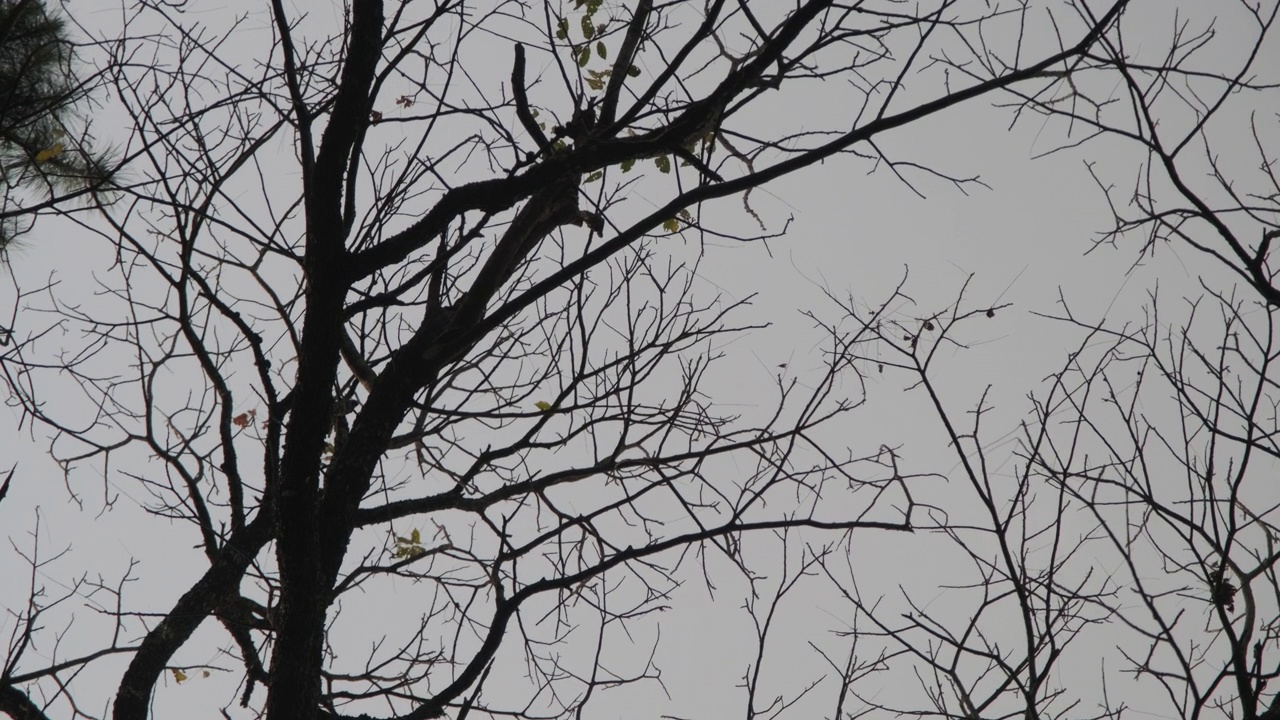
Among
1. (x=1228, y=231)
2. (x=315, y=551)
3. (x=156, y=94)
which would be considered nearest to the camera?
(x=1228, y=231)

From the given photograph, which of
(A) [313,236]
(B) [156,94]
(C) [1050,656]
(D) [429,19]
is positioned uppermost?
(B) [156,94]

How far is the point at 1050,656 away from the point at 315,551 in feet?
7.07

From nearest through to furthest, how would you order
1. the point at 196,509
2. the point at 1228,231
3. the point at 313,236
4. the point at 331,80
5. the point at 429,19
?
the point at 1228,231 < the point at 313,236 < the point at 429,19 < the point at 331,80 < the point at 196,509

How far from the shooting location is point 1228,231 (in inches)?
87.7

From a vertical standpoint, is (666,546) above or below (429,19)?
below

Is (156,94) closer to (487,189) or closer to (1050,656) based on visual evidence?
(487,189)

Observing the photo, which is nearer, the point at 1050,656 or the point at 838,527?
the point at 1050,656

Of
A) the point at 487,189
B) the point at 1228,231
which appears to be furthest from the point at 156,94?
the point at 1228,231

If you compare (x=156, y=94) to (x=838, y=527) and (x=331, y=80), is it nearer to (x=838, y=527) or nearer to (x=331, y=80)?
(x=331, y=80)

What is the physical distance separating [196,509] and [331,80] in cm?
201

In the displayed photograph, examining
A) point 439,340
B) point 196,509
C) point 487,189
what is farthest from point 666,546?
point 196,509

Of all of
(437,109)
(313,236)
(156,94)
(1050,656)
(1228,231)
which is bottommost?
(1050,656)

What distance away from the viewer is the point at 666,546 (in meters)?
2.96

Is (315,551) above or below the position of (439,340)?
below
